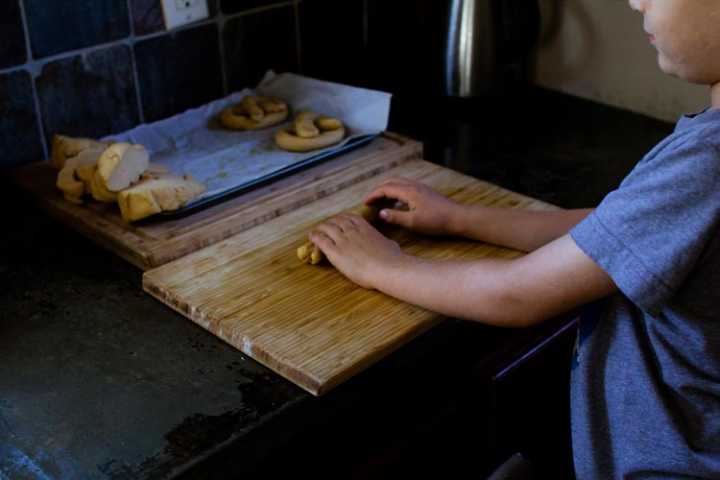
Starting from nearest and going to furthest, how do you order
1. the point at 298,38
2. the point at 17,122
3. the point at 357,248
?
the point at 357,248 → the point at 17,122 → the point at 298,38

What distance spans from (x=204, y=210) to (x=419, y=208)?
0.27 m

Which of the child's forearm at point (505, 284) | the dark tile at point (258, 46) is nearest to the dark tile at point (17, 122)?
the dark tile at point (258, 46)

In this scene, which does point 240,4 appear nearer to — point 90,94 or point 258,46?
point 258,46

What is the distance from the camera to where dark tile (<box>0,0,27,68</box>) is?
1.14 meters

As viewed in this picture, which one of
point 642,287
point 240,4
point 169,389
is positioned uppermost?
point 240,4

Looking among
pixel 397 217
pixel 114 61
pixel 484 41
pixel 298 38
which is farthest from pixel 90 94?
pixel 484 41

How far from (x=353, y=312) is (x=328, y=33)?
800mm

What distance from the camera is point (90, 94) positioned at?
50.3 inches

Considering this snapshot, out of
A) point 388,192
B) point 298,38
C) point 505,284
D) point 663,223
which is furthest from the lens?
point 298,38

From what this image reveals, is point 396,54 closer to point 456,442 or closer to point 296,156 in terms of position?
point 296,156

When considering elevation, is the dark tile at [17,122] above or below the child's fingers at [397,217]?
above

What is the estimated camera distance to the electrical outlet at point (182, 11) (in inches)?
52.0

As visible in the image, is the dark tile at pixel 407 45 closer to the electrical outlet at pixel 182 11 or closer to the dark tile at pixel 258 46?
the dark tile at pixel 258 46

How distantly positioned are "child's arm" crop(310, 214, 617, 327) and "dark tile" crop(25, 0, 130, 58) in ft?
1.60
